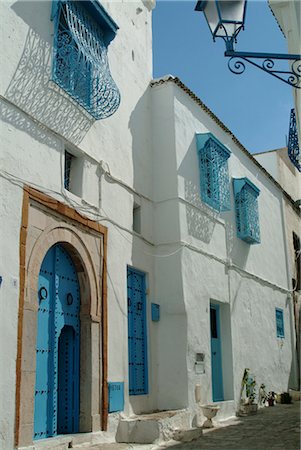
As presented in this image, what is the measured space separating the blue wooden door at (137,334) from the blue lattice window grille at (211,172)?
2599 millimetres

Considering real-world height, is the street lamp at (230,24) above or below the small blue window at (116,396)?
above

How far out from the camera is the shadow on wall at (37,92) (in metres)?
6.86

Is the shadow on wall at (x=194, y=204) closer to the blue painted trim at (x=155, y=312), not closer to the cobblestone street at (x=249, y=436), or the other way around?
the blue painted trim at (x=155, y=312)

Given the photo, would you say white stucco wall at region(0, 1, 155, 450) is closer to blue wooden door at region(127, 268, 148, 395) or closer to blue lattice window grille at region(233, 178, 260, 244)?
blue wooden door at region(127, 268, 148, 395)

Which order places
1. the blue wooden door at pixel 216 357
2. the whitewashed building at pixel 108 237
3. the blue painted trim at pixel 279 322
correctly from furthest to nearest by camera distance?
the blue painted trim at pixel 279 322 → the blue wooden door at pixel 216 357 → the whitewashed building at pixel 108 237

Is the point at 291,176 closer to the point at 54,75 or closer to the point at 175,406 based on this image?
the point at 175,406

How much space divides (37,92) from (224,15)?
300 cm

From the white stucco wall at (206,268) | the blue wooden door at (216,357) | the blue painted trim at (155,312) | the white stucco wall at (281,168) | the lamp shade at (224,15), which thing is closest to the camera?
the lamp shade at (224,15)

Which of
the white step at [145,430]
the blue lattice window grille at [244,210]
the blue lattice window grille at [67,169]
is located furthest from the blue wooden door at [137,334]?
the blue lattice window grille at [244,210]

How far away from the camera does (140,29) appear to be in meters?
11.1

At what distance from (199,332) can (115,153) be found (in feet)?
11.6

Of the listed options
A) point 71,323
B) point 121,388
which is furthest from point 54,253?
point 121,388

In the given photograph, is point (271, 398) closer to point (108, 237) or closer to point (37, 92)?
point (108, 237)

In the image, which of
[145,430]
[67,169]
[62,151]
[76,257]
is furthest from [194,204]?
[145,430]
